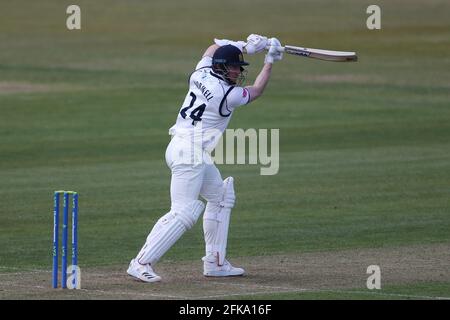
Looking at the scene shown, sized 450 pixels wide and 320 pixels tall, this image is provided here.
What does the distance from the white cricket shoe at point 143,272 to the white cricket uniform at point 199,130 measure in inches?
25.0

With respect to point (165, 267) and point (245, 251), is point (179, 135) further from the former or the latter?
point (245, 251)

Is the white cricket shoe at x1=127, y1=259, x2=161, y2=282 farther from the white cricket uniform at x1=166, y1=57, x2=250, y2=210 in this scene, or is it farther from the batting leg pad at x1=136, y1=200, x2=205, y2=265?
the white cricket uniform at x1=166, y1=57, x2=250, y2=210

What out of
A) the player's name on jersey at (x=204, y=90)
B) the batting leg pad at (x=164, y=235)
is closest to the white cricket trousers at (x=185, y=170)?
the batting leg pad at (x=164, y=235)

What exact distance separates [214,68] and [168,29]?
33376 mm

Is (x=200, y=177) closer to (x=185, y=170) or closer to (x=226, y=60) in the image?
(x=185, y=170)

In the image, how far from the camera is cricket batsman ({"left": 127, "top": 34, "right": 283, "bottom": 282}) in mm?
11039

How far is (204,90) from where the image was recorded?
11.2m

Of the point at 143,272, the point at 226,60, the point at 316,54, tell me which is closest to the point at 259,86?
the point at 226,60

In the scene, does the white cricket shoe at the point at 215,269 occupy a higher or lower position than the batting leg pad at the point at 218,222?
lower

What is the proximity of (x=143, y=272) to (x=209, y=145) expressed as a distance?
4.63 feet

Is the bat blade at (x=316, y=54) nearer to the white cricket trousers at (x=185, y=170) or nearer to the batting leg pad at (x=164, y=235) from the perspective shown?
the white cricket trousers at (x=185, y=170)

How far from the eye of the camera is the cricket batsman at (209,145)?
11.0 metres
